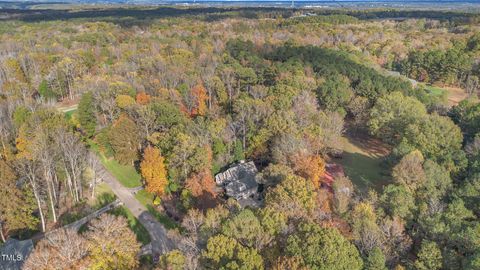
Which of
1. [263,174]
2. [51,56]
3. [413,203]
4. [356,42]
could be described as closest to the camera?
[413,203]

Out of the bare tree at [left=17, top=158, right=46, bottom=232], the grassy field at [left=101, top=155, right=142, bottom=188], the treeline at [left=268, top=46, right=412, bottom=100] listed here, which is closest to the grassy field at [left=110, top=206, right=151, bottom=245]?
the grassy field at [left=101, top=155, right=142, bottom=188]

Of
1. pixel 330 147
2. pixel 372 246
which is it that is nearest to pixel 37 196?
pixel 372 246

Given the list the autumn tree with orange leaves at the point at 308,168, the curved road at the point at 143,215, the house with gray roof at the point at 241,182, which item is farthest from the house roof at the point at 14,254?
the autumn tree with orange leaves at the point at 308,168

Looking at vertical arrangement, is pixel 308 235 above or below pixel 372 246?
above

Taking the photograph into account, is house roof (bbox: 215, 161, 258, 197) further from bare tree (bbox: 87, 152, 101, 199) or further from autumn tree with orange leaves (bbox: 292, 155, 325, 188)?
bare tree (bbox: 87, 152, 101, 199)

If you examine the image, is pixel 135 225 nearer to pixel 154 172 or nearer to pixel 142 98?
pixel 154 172

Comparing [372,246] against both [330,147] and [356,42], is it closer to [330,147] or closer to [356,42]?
[330,147]

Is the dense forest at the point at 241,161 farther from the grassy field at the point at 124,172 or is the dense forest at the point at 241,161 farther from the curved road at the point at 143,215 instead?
the curved road at the point at 143,215
